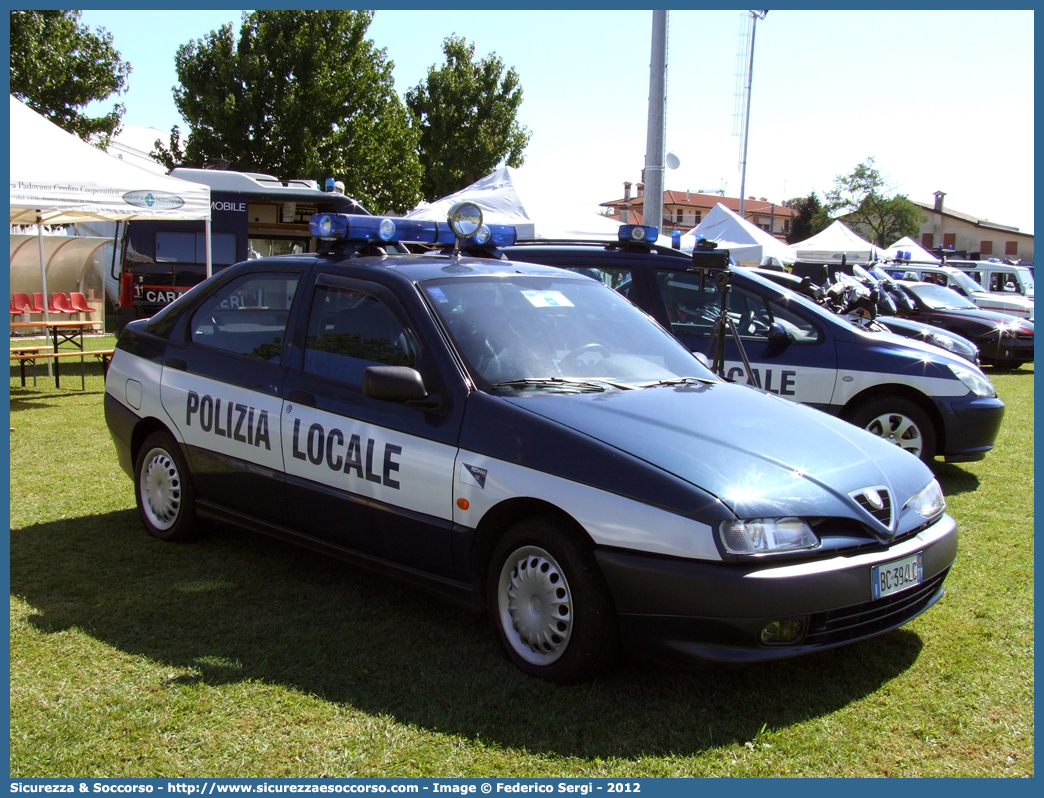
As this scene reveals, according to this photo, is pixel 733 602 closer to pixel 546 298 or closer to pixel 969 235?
pixel 546 298

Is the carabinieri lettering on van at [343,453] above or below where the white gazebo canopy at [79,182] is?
below

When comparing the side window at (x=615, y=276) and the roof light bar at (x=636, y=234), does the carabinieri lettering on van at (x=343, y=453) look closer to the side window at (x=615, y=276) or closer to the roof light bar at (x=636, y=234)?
the side window at (x=615, y=276)

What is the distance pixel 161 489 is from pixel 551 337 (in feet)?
8.29

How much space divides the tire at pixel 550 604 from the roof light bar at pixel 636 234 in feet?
14.8

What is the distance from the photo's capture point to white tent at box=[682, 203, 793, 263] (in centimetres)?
2316

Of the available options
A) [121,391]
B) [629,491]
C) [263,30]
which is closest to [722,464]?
[629,491]

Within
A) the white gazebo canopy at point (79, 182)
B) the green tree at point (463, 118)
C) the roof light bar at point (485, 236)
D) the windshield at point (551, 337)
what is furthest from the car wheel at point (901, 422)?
the green tree at point (463, 118)

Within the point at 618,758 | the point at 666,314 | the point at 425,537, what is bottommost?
the point at 618,758

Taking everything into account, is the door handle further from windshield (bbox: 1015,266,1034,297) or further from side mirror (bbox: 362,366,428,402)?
windshield (bbox: 1015,266,1034,297)

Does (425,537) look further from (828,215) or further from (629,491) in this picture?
(828,215)

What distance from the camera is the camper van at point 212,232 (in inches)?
577

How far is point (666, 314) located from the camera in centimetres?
745

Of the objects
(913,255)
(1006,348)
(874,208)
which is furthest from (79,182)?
(874,208)

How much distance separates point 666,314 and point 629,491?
4315 mm
